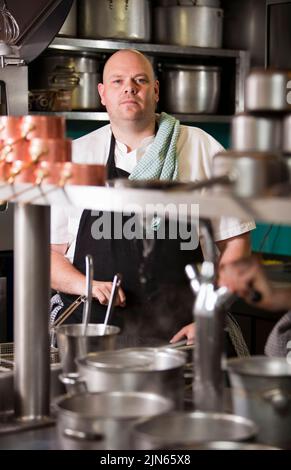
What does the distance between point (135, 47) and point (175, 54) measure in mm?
269

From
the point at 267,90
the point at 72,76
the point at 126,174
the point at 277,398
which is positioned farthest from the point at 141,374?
the point at 72,76

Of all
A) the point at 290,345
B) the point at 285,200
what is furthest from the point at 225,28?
the point at 285,200

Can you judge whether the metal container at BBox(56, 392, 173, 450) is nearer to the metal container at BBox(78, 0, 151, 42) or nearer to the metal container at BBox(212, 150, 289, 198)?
the metal container at BBox(212, 150, 289, 198)

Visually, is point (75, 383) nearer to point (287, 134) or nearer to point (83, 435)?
point (83, 435)

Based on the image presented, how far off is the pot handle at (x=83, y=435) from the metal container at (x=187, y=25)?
3.15 metres

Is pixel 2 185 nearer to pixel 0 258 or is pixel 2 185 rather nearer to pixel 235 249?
pixel 235 249

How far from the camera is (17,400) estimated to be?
197 cm

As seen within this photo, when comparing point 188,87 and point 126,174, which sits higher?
point 188,87

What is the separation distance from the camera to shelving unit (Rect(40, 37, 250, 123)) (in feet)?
13.7

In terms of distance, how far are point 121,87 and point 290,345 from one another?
130cm

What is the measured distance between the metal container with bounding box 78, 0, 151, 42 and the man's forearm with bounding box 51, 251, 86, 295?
1465mm

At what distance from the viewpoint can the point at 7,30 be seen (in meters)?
3.70

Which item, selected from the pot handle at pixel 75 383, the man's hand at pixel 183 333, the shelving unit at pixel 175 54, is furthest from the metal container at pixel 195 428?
the shelving unit at pixel 175 54

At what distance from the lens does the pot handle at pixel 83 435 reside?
62.1 inches
